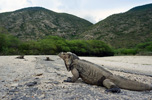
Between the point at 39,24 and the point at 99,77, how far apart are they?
94713 millimetres

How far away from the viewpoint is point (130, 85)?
207 inches

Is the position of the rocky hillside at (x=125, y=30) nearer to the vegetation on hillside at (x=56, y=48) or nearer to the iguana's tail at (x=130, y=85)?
the vegetation on hillside at (x=56, y=48)

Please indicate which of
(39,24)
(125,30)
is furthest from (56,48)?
(39,24)

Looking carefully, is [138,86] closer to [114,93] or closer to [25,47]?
[114,93]

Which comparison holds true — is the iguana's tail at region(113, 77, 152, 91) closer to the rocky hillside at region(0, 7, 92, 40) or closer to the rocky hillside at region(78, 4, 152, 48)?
the rocky hillside at region(78, 4, 152, 48)

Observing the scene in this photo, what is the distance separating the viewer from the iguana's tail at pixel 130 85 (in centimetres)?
519

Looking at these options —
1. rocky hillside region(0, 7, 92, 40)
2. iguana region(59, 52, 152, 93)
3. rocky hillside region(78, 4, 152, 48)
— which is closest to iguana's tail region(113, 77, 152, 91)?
iguana region(59, 52, 152, 93)

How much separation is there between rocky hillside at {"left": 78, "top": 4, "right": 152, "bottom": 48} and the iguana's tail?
200 ft

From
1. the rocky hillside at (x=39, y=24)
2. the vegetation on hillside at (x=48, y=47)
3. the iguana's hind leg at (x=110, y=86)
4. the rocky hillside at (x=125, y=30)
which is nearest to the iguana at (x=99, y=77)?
the iguana's hind leg at (x=110, y=86)

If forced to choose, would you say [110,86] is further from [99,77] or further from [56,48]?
[56,48]

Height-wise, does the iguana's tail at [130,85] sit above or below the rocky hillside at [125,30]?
below

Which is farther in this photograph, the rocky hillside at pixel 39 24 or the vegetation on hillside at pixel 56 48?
the rocky hillside at pixel 39 24

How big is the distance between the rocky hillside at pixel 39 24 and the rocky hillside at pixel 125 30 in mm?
20706

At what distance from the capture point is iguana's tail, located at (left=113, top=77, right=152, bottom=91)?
519cm
